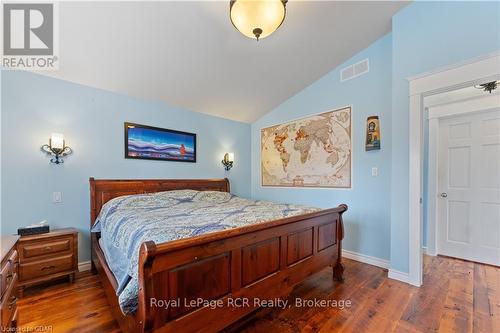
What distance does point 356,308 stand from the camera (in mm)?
1969

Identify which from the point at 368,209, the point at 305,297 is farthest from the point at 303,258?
the point at 368,209

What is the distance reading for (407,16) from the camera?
2.55m

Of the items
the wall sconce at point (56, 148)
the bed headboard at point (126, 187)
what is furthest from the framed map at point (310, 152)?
the wall sconce at point (56, 148)

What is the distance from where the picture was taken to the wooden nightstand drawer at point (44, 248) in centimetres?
219

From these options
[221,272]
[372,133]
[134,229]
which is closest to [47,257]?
[134,229]

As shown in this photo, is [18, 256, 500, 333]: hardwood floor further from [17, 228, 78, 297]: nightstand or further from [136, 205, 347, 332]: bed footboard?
[136, 205, 347, 332]: bed footboard

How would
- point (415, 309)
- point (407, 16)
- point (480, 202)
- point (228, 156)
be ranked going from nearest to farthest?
1. point (415, 309)
2. point (407, 16)
3. point (480, 202)
4. point (228, 156)

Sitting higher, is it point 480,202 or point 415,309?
point 480,202

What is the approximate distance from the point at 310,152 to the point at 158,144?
246 cm

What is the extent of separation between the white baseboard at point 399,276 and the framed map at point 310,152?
Answer: 1.19 meters

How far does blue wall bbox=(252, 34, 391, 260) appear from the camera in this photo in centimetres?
291

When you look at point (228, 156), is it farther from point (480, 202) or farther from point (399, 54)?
point (480, 202)

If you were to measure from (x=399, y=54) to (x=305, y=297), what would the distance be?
2911 mm
